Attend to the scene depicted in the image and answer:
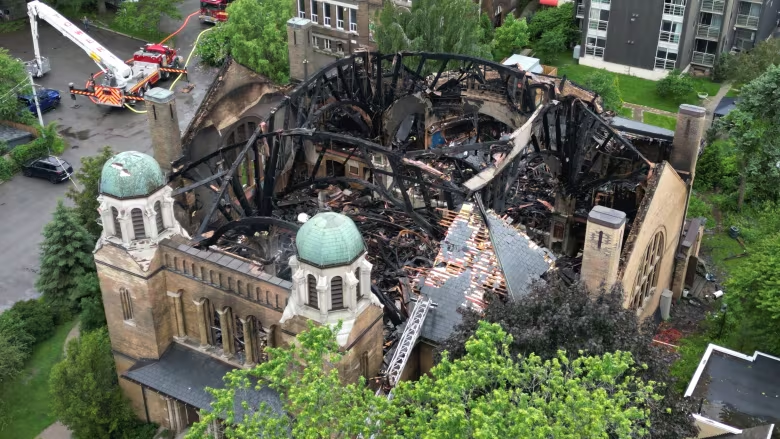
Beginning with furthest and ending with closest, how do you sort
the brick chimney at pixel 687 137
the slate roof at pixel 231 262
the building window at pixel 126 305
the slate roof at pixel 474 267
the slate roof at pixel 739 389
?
1. the brick chimney at pixel 687 137
2. the building window at pixel 126 305
3. the slate roof at pixel 739 389
4. the slate roof at pixel 474 267
5. the slate roof at pixel 231 262

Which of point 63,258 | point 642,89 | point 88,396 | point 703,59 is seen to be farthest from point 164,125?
point 703,59

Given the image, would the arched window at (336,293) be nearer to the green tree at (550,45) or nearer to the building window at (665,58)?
the green tree at (550,45)

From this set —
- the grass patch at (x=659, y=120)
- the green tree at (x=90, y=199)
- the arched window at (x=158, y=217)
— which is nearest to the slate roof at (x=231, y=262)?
the arched window at (x=158, y=217)

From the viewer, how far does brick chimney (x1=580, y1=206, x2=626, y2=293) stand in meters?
32.3

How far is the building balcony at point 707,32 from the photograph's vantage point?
7550 centimetres

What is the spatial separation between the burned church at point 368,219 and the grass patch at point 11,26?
157ft

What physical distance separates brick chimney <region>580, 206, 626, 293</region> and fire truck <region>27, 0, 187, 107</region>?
48.3 meters

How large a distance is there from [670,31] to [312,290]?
2210 inches

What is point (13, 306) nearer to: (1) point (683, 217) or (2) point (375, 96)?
(2) point (375, 96)

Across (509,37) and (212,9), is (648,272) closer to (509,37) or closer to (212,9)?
(509,37)

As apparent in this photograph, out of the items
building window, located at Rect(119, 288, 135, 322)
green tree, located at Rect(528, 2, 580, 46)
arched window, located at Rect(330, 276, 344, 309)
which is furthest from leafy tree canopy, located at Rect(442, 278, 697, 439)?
green tree, located at Rect(528, 2, 580, 46)

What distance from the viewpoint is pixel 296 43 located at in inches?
2124

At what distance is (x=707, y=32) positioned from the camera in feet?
249

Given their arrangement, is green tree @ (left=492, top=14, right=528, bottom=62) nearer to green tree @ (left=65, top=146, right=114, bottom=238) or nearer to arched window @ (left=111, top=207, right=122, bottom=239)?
green tree @ (left=65, top=146, right=114, bottom=238)
